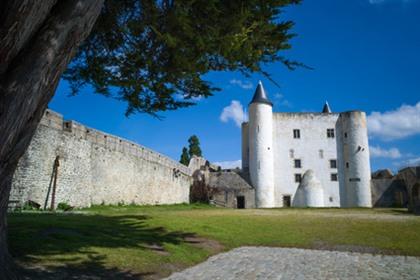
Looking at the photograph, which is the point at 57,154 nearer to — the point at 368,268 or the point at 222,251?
the point at 222,251

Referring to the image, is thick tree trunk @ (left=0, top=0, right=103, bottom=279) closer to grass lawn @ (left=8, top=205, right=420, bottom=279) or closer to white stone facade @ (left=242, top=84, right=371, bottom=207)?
grass lawn @ (left=8, top=205, right=420, bottom=279)

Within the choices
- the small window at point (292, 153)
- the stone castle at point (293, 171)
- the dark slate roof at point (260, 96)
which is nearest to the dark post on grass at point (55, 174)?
the stone castle at point (293, 171)

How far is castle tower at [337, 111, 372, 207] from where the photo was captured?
1591 inches

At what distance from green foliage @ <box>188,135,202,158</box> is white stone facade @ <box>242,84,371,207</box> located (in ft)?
27.3

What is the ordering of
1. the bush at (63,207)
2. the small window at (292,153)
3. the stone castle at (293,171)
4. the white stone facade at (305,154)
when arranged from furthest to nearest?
the small window at (292,153)
the white stone facade at (305,154)
the stone castle at (293,171)
the bush at (63,207)

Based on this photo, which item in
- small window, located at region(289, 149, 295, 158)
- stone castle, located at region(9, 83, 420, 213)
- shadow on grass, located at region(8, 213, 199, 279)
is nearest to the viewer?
shadow on grass, located at region(8, 213, 199, 279)

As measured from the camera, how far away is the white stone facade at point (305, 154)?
40.4 metres

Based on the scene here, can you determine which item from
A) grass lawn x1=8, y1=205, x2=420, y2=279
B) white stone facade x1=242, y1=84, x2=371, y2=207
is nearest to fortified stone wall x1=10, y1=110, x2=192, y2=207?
grass lawn x1=8, y1=205, x2=420, y2=279

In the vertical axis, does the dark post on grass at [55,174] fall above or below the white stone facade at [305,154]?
below

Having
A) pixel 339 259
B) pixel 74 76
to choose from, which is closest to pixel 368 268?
pixel 339 259

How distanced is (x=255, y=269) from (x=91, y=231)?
4381 mm

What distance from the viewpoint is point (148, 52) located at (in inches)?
298

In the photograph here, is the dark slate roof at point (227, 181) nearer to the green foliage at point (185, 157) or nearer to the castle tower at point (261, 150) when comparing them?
the castle tower at point (261, 150)

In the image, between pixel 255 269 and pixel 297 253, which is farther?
pixel 297 253
